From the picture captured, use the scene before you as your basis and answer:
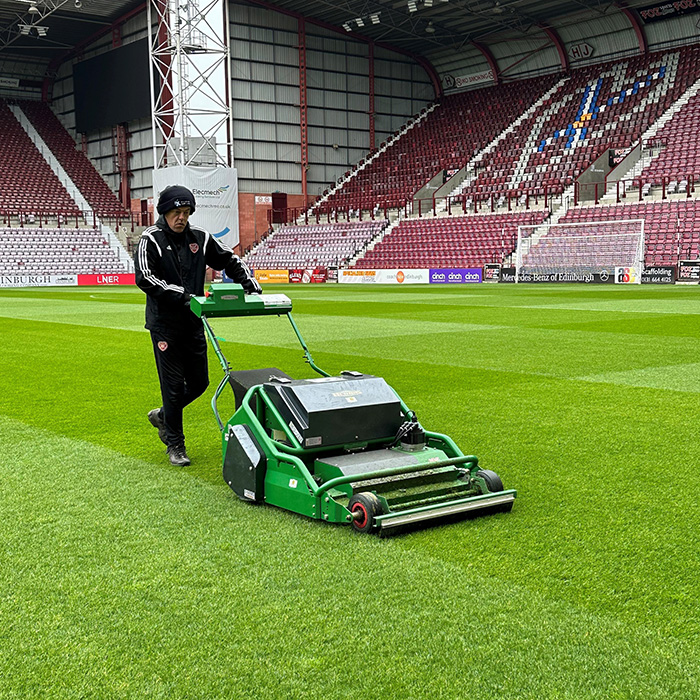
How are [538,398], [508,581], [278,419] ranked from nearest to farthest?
1. [508,581]
2. [278,419]
3. [538,398]

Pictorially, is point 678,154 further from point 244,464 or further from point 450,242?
point 244,464

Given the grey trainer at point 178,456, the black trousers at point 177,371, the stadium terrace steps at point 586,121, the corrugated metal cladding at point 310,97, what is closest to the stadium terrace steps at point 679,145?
the stadium terrace steps at point 586,121

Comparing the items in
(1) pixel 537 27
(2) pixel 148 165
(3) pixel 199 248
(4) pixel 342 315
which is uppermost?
(1) pixel 537 27

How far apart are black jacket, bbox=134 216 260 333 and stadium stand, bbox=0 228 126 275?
4259 cm

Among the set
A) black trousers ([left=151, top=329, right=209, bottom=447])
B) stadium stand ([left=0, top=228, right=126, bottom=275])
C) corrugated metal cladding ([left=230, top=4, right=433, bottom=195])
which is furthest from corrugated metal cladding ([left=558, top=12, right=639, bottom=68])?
black trousers ([left=151, top=329, right=209, bottom=447])

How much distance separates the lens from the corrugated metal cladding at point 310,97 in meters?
49.0

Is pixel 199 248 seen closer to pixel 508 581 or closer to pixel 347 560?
pixel 347 560

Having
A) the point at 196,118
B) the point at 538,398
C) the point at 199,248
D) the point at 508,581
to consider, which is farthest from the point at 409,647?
the point at 196,118

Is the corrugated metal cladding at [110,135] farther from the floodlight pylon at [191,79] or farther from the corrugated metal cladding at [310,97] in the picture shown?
the corrugated metal cladding at [310,97]

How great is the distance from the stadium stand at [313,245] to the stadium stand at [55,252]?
8566 mm

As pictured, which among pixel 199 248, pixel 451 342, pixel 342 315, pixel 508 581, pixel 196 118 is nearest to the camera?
pixel 508 581

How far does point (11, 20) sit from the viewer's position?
4697 cm

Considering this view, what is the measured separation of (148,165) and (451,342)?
41316 millimetres

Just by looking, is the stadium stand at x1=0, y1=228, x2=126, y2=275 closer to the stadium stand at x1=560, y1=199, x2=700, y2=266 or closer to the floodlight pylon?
the floodlight pylon
